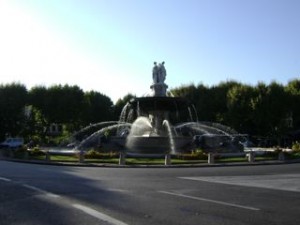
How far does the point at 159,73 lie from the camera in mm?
48094

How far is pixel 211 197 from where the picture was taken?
1361 centimetres

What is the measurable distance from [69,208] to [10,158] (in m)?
28.8

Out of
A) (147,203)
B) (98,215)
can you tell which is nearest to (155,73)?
(147,203)

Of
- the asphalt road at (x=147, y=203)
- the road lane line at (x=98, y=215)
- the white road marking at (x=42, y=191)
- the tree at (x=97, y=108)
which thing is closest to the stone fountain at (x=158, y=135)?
the asphalt road at (x=147, y=203)

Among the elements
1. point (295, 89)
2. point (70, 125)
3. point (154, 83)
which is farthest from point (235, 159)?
point (70, 125)

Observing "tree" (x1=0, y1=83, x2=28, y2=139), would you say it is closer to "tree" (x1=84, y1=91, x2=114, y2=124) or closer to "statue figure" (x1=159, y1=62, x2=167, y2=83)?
"tree" (x1=84, y1=91, x2=114, y2=124)

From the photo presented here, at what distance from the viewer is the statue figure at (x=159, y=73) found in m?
47.9

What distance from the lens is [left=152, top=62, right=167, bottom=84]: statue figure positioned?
47.9 meters

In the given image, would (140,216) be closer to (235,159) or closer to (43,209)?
(43,209)

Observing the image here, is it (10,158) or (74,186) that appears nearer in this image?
(74,186)

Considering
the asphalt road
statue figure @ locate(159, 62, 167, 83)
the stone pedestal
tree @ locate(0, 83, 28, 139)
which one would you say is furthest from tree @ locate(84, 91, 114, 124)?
the asphalt road

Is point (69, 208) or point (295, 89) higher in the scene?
point (295, 89)

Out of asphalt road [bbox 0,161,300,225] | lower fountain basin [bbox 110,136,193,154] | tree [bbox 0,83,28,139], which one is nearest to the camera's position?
asphalt road [bbox 0,161,300,225]

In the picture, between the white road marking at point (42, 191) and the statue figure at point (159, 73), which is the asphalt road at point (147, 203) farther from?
the statue figure at point (159, 73)
